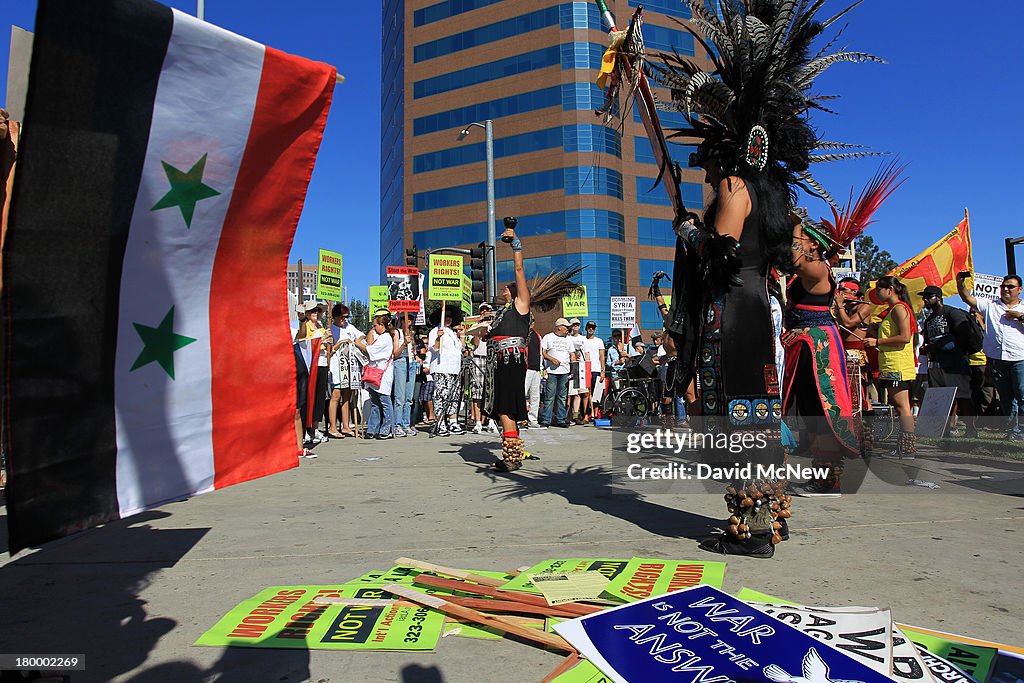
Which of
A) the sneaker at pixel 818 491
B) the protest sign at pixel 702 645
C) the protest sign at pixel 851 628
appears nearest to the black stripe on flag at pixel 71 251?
the protest sign at pixel 702 645

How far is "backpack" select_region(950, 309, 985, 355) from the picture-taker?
8383 mm

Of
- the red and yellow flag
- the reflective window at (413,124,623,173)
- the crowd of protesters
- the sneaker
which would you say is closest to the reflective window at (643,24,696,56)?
the reflective window at (413,124,623,173)

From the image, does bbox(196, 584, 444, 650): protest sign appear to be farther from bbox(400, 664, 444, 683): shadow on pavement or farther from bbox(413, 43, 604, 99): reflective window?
bbox(413, 43, 604, 99): reflective window

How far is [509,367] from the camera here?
746 centimetres

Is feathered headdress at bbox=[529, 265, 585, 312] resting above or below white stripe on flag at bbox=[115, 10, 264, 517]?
above

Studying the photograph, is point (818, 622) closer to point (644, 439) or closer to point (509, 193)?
point (644, 439)

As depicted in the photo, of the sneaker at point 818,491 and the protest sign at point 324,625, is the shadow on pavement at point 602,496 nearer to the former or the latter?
the sneaker at point 818,491

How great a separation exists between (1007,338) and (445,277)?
13185 millimetres

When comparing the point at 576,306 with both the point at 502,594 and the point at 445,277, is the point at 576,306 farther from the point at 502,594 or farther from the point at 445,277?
the point at 502,594

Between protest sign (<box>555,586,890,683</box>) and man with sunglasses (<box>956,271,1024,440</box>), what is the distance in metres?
7.63

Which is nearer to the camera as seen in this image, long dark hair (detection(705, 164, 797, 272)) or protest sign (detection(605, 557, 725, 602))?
protest sign (detection(605, 557, 725, 602))

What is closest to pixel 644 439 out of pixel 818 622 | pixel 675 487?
pixel 675 487

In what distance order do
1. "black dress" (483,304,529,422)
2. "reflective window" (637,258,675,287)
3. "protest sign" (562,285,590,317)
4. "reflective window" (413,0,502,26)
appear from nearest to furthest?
1. "black dress" (483,304,529,422)
2. "protest sign" (562,285,590,317)
3. "reflective window" (637,258,675,287)
4. "reflective window" (413,0,502,26)

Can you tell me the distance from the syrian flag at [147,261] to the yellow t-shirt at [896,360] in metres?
7.39
